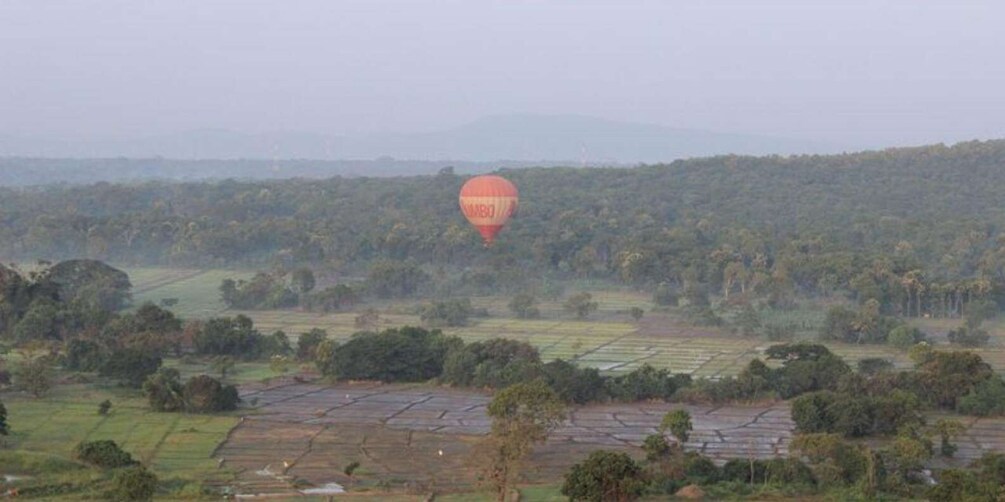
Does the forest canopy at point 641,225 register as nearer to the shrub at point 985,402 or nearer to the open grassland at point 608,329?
the open grassland at point 608,329

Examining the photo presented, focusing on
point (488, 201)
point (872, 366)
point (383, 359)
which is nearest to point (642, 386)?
point (872, 366)

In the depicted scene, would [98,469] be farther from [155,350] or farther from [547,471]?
[155,350]

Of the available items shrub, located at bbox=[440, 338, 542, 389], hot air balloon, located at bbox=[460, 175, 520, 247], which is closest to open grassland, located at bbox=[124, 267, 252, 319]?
hot air balloon, located at bbox=[460, 175, 520, 247]

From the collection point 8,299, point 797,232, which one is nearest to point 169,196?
point 797,232

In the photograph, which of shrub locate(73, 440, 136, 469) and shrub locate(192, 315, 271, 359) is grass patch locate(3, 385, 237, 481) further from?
shrub locate(192, 315, 271, 359)

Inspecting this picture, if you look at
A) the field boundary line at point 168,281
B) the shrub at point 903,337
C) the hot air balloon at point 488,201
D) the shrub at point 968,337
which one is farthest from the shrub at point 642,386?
the field boundary line at point 168,281

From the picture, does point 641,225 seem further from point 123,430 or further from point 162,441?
point 162,441
